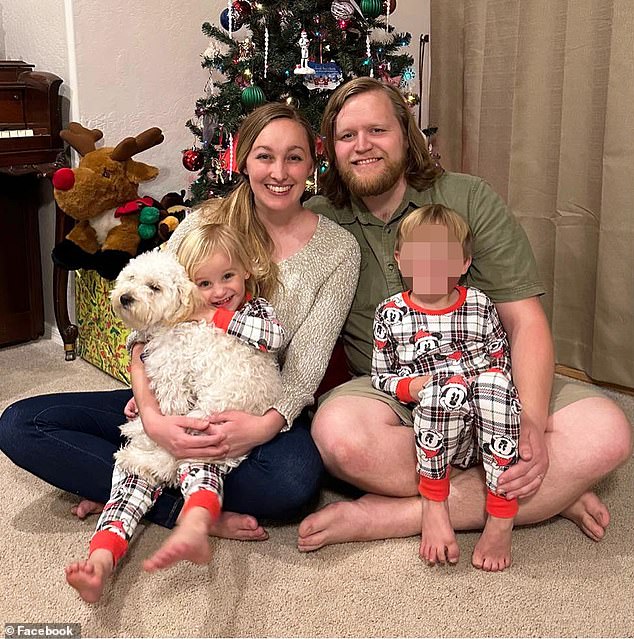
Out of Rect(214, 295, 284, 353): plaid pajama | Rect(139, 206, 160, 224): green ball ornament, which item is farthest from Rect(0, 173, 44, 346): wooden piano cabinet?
Rect(214, 295, 284, 353): plaid pajama

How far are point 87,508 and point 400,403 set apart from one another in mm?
745

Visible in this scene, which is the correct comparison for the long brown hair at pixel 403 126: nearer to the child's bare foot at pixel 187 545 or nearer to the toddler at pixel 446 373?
the toddler at pixel 446 373

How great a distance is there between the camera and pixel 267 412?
164 cm

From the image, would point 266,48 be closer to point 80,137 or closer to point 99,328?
point 80,137

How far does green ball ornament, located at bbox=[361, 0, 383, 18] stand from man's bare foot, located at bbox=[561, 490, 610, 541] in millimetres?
1572

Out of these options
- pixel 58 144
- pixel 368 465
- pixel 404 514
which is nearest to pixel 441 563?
pixel 404 514

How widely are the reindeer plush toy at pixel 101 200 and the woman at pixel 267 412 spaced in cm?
77

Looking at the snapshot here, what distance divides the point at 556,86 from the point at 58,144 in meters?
1.74

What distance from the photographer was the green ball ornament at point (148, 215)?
256 centimetres

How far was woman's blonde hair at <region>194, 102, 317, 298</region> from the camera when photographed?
1.74 metres

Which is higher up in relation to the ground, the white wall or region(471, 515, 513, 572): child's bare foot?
the white wall

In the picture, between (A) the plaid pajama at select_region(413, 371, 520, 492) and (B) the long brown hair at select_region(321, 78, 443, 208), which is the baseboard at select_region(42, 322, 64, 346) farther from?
(A) the plaid pajama at select_region(413, 371, 520, 492)

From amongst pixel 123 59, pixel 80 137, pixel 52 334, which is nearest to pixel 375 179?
pixel 80 137

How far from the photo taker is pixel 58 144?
9.07 feet
